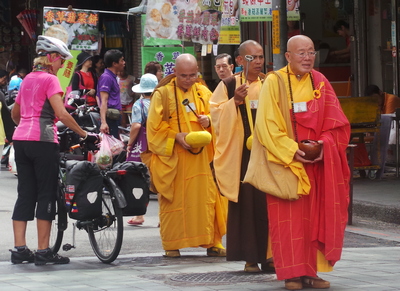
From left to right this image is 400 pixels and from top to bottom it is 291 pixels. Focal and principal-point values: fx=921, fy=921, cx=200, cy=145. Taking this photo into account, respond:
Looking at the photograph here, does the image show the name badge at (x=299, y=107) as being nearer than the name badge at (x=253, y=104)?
Yes

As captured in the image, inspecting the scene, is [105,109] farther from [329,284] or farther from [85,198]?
[329,284]

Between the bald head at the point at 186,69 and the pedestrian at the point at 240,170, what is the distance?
1.93ft

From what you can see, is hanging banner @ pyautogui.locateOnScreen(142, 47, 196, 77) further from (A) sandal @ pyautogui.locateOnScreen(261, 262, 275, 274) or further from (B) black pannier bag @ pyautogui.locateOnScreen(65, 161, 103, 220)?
(A) sandal @ pyautogui.locateOnScreen(261, 262, 275, 274)

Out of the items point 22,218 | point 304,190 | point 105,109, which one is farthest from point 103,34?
point 304,190

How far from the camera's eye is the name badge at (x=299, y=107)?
6.61m

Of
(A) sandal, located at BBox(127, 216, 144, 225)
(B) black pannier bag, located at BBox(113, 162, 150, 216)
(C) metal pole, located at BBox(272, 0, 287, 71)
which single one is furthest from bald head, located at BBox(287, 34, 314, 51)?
(C) metal pole, located at BBox(272, 0, 287, 71)

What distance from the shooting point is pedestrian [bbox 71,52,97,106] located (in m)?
15.5

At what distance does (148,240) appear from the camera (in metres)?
9.49

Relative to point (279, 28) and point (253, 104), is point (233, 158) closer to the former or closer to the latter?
point (253, 104)

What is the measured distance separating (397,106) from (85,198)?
7.83 meters

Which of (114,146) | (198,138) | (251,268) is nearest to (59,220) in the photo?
(114,146)

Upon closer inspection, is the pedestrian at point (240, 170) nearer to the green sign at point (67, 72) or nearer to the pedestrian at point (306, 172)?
the pedestrian at point (306, 172)

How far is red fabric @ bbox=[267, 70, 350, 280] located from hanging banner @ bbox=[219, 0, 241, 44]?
6.95 m

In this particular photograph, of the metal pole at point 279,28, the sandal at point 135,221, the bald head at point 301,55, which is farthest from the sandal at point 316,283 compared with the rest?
the metal pole at point 279,28
